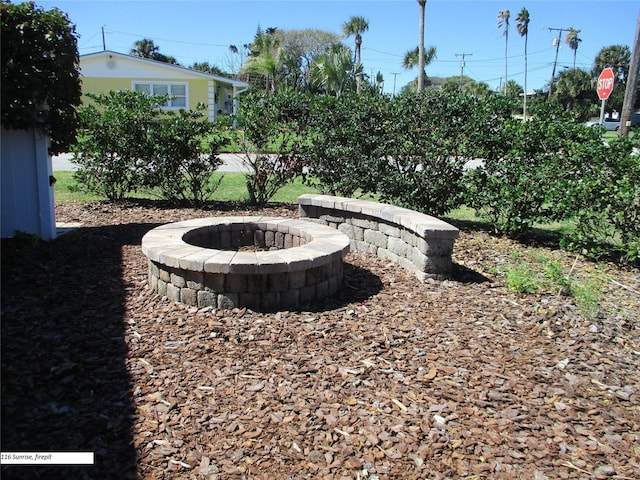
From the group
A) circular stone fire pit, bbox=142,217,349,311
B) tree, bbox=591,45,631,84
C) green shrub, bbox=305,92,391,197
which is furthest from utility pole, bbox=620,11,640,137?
tree, bbox=591,45,631,84

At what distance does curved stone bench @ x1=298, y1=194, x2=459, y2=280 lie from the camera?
4.91 m

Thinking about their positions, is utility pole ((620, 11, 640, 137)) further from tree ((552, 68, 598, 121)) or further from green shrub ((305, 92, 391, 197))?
tree ((552, 68, 598, 121))

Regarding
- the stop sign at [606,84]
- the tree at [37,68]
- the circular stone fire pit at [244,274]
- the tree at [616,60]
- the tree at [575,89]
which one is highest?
the tree at [616,60]

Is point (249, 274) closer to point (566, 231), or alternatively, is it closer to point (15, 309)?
point (15, 309)

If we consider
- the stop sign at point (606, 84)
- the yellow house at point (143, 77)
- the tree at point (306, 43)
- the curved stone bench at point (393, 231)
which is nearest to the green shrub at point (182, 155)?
the curved stone bench at point (393, 231)

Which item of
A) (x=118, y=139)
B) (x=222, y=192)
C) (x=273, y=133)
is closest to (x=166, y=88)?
(x=222, y=192)

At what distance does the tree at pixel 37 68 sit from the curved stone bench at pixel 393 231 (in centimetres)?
309

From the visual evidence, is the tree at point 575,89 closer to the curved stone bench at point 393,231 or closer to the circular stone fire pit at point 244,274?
the curved stone bench at point 393,231

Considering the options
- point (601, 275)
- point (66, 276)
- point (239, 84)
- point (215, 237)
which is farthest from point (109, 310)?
point (239, 84)

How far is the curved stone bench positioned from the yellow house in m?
17.5

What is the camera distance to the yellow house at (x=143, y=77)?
22609 millimetres

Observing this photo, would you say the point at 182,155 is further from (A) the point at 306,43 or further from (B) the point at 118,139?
(A) the point at 306,43

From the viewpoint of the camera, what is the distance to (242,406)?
2852mm

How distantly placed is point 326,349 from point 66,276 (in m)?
2.85
